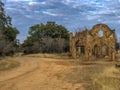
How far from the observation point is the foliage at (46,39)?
265ft

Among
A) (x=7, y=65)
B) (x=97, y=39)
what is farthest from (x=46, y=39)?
(x=7, y=65)

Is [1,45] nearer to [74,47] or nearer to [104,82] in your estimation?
[74,47]

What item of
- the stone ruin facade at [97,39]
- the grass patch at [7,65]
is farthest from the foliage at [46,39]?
the grass patch at [7,65]

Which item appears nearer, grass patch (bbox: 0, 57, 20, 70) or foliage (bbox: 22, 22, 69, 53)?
grass patch (bbox: 0, 57, 20, 70)

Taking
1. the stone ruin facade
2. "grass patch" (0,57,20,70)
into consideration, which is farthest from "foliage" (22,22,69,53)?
"grass patch" (0,57,20,70)

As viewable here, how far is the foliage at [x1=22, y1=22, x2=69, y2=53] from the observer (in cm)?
8075

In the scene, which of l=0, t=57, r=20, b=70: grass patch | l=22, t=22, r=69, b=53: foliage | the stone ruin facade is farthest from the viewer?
l=22, t=22, r=69, b=53: foliage

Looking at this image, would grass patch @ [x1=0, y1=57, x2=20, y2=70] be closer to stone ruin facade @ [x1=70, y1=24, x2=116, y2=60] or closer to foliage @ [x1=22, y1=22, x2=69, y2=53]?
stone ruin facade @ [x1=70, y1=24, x2=116, y2=60]

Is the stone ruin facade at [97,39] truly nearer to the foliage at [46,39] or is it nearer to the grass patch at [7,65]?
the grass patch at [7,65]

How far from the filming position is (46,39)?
80.8 meters

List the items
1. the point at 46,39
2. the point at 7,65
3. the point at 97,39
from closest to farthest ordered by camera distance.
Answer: the point at 7,65 < the point at 97,39 < the point at 46,39

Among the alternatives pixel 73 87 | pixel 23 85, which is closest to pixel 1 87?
pixel 23 85

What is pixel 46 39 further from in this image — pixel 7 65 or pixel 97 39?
pixel 7 65

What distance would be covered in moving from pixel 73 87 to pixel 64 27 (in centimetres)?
7023
